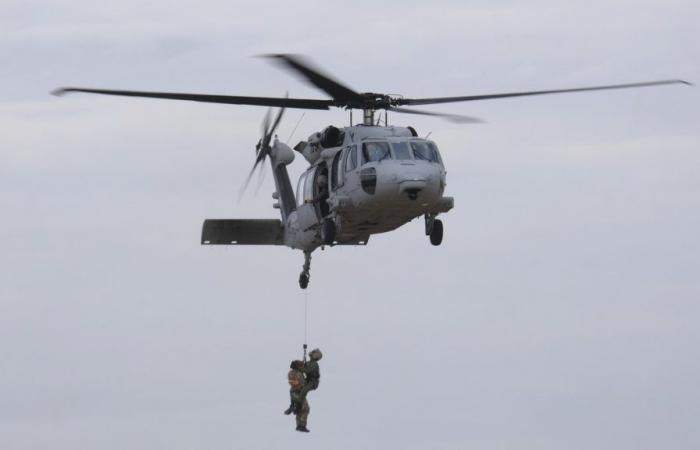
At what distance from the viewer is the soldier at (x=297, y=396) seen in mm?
32969

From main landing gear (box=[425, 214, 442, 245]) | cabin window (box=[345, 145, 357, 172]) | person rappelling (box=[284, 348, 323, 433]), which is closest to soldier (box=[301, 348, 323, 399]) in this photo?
person rappelling (box=[284, 348, 323, 433])

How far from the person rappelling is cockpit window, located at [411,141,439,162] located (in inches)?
215

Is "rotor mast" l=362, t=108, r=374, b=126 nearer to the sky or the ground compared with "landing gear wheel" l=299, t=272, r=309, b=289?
nearer to the sky

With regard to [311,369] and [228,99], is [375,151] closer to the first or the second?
[228,99]

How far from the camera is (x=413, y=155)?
3019 cm

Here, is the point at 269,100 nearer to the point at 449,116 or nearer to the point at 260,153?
the point at 449,116

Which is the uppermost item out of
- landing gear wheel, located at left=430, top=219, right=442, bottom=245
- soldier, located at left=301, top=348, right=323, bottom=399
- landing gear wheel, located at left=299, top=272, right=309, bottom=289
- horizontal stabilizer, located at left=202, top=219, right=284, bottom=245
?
horizontal stabilizer, located at left=202, top=219, right=284, bottom=245

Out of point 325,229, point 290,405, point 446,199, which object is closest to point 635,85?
point 446,199

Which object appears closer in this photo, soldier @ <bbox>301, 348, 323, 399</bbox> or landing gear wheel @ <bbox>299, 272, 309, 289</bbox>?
soldier @ <bbox>301, 348, 323, 399</bbox>

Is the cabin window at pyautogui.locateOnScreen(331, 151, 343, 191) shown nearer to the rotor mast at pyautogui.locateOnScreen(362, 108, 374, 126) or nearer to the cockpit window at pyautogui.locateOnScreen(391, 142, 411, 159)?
the rotor mast at pyautogui.locateOnScreen(362, 108, 374, 126)

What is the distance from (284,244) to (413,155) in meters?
7.24

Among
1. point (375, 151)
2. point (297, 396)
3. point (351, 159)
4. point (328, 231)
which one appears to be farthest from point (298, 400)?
point (375, 151)

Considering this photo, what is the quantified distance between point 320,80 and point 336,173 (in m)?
2.40

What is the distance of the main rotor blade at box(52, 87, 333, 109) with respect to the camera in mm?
28531
